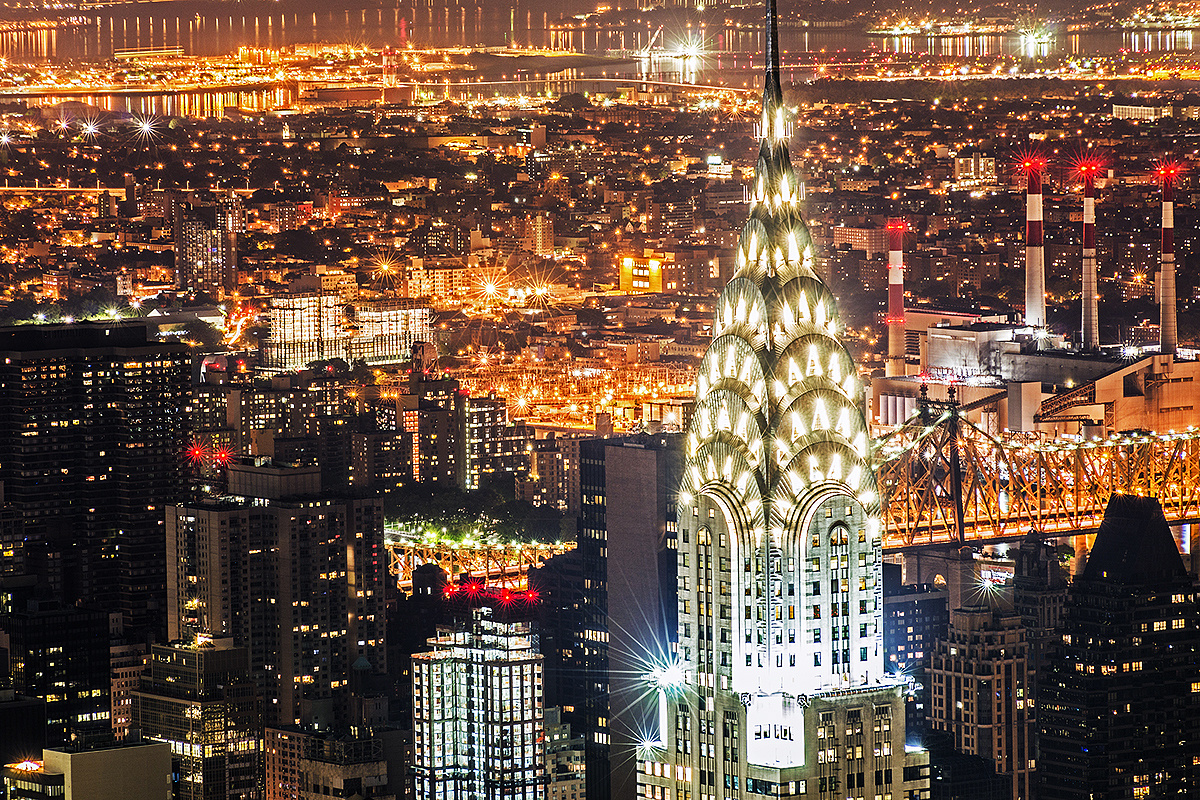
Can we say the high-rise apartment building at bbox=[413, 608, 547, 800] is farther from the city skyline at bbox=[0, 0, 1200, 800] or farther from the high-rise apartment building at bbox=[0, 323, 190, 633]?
the high-rise apartment building at bbox=[0, 323, 190, 633]

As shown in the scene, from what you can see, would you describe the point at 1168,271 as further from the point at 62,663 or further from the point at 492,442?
the point at 62,663

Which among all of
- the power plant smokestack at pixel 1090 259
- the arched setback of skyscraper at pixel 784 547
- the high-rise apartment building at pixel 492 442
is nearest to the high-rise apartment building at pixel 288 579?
the high-rise apartment building at pixel 492 442

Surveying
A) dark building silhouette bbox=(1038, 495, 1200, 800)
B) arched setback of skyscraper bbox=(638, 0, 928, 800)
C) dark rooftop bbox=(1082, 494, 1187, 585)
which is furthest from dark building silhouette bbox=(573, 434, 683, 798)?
arched setback of skyscraper bbox=(638, 0, 928, 800)

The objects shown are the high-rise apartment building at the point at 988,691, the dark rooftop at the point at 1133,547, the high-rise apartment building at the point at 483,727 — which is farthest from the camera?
the high-rise apartment building at the point at 988,691

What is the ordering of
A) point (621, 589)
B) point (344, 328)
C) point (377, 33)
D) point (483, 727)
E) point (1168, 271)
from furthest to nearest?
point (344, 328) < point (377, 33) < point (1168, 271) < point (621, 589) < point (483, 727)

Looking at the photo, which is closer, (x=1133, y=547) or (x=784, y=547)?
(x=784, y=547)

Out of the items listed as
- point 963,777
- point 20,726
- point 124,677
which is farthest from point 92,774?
point 963,777

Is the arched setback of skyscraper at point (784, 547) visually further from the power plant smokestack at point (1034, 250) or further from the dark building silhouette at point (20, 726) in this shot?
the power plant smokestack at point (1034, 250)

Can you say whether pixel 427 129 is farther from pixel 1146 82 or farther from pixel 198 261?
pixel 1146 82

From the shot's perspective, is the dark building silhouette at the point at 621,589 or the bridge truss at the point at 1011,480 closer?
the dark building silhouette at the point at 621,589
